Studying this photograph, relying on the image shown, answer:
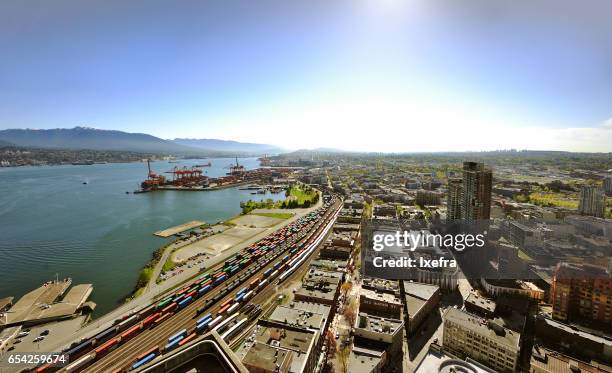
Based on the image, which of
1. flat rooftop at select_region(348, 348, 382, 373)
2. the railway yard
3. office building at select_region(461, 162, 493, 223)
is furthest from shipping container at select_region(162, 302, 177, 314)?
office building at select_region(461, 162, 493, 223)

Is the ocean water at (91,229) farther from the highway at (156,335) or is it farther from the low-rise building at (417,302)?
the low-rise building at (417,302)

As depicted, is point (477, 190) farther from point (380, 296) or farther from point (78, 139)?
point (78, 139)

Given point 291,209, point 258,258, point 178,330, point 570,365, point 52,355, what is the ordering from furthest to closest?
point 291,209, point 258,258, point 178,330, point 52,355, point 570,365

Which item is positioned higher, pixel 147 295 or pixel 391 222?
pixel 391 222

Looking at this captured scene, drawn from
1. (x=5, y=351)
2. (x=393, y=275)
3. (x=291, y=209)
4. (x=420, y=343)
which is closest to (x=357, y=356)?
(x=420, y=343)

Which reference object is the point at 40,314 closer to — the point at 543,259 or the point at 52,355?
the point at 52,355

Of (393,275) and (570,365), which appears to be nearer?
(570,365)
